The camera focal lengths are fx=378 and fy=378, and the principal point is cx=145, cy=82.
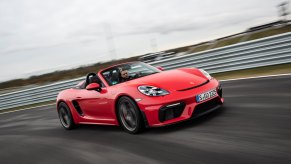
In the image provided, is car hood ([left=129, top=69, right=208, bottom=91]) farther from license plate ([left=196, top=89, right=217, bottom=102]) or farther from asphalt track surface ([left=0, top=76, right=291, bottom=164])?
asphalt track surface ([left=0, top=76, right=291, bottom=164])

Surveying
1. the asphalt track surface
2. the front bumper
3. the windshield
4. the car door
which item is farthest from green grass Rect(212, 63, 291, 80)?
the car door

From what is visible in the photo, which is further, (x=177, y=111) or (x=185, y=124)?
(x=185, y=124)

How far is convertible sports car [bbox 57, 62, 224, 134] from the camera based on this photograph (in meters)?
5.35

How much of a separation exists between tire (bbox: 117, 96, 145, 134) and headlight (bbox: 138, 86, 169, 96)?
0.24 meters

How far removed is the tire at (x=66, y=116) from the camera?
7840 millimetres

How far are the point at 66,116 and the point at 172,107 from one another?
343 cm

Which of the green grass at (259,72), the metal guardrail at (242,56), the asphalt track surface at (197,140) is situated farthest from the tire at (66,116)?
the metal guardrail at (242,56)

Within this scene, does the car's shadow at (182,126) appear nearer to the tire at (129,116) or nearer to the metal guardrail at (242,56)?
the tire at (129,116)

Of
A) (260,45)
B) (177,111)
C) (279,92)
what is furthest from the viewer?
(260,45)

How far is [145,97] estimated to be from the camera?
547 centimetres

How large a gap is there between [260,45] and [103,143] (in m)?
7.06

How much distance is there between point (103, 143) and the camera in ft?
19.4

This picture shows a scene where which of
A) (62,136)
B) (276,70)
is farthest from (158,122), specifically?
(276,70)

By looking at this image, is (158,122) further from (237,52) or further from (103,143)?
(237,52)
